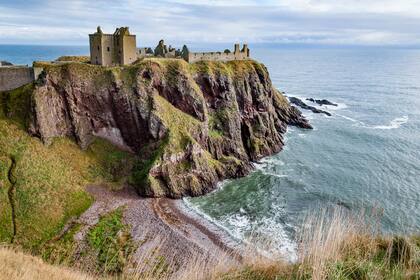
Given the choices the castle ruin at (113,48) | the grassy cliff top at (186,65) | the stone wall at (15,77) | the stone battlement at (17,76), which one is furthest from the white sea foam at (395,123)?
the stone wall at (15,77)

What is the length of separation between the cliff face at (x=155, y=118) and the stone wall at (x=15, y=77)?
8.66 feet

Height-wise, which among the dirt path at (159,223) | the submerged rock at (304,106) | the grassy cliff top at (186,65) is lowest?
the dirt path at (159,223)

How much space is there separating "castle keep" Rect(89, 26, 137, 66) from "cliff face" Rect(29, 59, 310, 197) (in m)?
4.24

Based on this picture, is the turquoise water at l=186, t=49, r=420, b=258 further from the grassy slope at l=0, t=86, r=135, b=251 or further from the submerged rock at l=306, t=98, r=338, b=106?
the submerged rock at l=306, t=98, r=338, b=106

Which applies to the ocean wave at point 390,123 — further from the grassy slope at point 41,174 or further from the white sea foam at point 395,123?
the grassy slope at point 41,174

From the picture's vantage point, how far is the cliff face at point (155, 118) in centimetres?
5297

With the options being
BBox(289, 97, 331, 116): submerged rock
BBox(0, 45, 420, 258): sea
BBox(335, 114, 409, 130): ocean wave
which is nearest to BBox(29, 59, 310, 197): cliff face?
→ BBox(0, 45, 420, 258): sea

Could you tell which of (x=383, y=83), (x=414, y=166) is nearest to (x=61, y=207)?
(x=414, y=166)

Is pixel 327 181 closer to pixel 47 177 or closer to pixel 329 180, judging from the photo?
pixel 329 180

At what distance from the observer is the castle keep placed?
201ft

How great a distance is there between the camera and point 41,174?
4666 centimetres

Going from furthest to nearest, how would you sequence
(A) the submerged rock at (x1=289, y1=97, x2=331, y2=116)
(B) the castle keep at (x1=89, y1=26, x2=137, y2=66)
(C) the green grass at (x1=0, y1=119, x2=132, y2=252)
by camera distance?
(A) the submerged rock at (x1=289, y1=97, x2=331, y2=116) < (B) the castle keep at (x1=89, y1=26, x2=137, y2=66) < (C) the green grass at (x1=0, y1=119, x2=132, y2=252)

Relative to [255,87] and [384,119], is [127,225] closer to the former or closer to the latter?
[255,87]

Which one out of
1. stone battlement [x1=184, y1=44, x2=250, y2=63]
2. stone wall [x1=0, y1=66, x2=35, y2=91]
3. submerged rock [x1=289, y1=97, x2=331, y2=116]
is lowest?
submerged rock [x1=289, y1=97, x2=331, y2=116]
